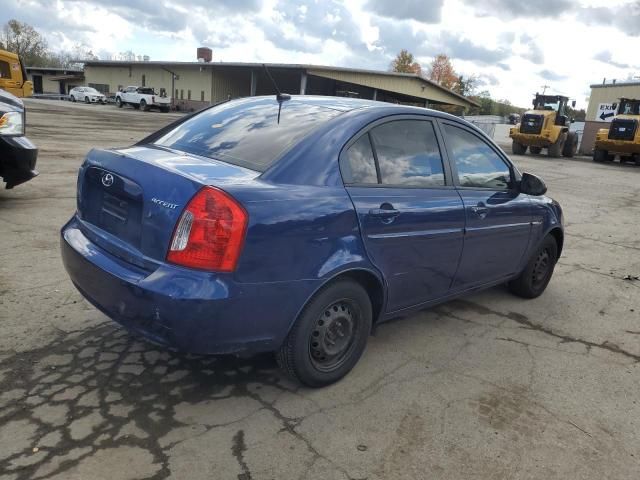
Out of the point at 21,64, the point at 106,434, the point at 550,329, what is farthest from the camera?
the point at 21,64

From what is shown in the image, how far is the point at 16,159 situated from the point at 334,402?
489 centimetres

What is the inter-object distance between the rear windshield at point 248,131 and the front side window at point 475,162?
100 centimetres

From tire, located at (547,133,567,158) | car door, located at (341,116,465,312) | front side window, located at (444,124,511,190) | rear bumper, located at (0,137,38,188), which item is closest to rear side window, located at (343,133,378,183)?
car door, located at (341,116,465,312)

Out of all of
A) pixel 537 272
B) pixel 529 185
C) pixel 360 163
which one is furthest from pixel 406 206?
pixel 537 272

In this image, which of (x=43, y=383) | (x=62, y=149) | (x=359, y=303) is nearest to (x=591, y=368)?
(x=359, y=303)

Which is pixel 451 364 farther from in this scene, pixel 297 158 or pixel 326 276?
pixel 297 158

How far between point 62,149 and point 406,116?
12.2 meters

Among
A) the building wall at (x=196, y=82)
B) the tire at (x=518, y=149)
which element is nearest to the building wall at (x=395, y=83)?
the building wall at (x=196, y=82)

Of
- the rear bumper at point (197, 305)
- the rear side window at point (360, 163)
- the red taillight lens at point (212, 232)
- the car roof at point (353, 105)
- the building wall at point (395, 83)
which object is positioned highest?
the building wall at point (395, 83)

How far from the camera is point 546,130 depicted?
24.0 m

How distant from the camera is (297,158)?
9.15 ft

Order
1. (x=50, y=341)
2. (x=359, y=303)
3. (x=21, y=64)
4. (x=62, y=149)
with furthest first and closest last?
(x=21, y=64) → (x=62, y=149) → (x=50, y=341) → (x=359, y=303)

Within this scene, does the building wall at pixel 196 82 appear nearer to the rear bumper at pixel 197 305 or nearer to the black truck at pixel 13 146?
the black truck at pixel 13 146

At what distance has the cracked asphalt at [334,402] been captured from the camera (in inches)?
94.0
